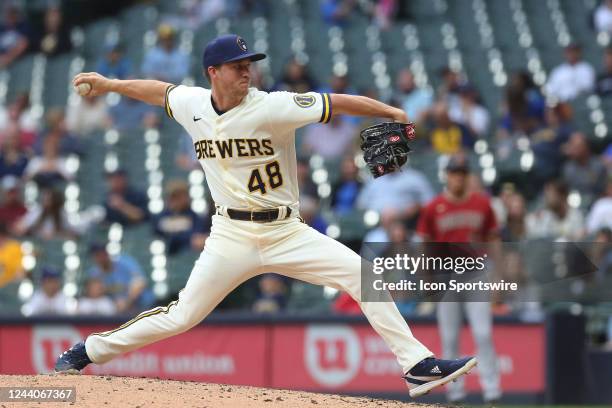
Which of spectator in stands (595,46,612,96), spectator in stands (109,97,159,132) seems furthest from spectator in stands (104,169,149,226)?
spectator in stands (595,46,612,96)

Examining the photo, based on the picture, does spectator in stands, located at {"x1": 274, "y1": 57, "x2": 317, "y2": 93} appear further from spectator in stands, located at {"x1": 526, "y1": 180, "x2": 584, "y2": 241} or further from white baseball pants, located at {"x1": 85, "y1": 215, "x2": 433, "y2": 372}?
white baseball pants, located at {"x1": 85, "y1": 215, "x2": 433, "y2": 372}

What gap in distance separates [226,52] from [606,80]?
9.05 m

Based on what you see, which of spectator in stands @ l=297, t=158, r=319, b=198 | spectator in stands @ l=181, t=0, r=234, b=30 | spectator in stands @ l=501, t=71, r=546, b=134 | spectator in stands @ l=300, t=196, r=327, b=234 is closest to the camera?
spectator in stands @ l=300, t=196, r=327, b=234

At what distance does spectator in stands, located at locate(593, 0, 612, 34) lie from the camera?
1639 cm

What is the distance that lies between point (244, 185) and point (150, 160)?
24.8ft

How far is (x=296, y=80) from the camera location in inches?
582

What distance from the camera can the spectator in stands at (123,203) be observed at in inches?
514

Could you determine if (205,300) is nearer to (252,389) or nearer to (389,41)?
(252,389)

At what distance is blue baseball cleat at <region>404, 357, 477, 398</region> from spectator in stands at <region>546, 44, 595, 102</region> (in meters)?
8.86

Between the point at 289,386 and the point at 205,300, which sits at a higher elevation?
the point at 205,300

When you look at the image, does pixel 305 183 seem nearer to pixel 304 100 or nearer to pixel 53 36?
pixel 304 100

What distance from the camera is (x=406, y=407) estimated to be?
7.06m

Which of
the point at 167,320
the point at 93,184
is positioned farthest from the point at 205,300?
the point at 93,184

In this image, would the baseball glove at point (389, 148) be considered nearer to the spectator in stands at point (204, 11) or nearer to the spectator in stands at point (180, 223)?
the spectator in stands at point (180, 223)
